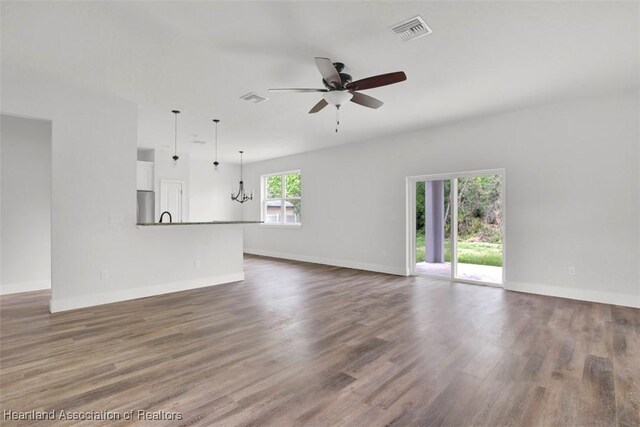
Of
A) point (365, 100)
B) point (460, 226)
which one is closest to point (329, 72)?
point (365, 100)

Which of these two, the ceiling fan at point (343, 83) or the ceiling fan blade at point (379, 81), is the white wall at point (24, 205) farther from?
the ceiling fan blade at point (379, 81)

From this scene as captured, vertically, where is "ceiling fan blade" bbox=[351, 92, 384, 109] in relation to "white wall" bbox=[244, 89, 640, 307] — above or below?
above

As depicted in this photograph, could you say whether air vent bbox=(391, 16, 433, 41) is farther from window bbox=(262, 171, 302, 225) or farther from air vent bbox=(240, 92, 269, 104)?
window bbox=(262, 171, 302, 225)

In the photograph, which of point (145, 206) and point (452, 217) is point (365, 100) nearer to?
point (452, 217)

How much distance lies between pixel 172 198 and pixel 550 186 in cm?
785

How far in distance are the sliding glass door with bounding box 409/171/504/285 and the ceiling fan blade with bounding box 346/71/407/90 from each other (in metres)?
3.19

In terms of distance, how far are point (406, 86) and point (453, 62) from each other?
27.3 inches

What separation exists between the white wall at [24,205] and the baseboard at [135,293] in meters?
1.76

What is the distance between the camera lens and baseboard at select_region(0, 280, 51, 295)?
4812 millimetres

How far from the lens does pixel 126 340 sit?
3.00 m

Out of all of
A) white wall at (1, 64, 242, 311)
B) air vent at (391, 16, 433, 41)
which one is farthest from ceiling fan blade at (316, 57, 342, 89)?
white wall at (1, 64, 242, 311)

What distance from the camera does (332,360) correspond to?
2604mm

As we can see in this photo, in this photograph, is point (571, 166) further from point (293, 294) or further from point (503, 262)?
point (293, 294)

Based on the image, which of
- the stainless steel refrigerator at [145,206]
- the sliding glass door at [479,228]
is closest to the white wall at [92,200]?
the stainless steel refrigerator at [145,206]
